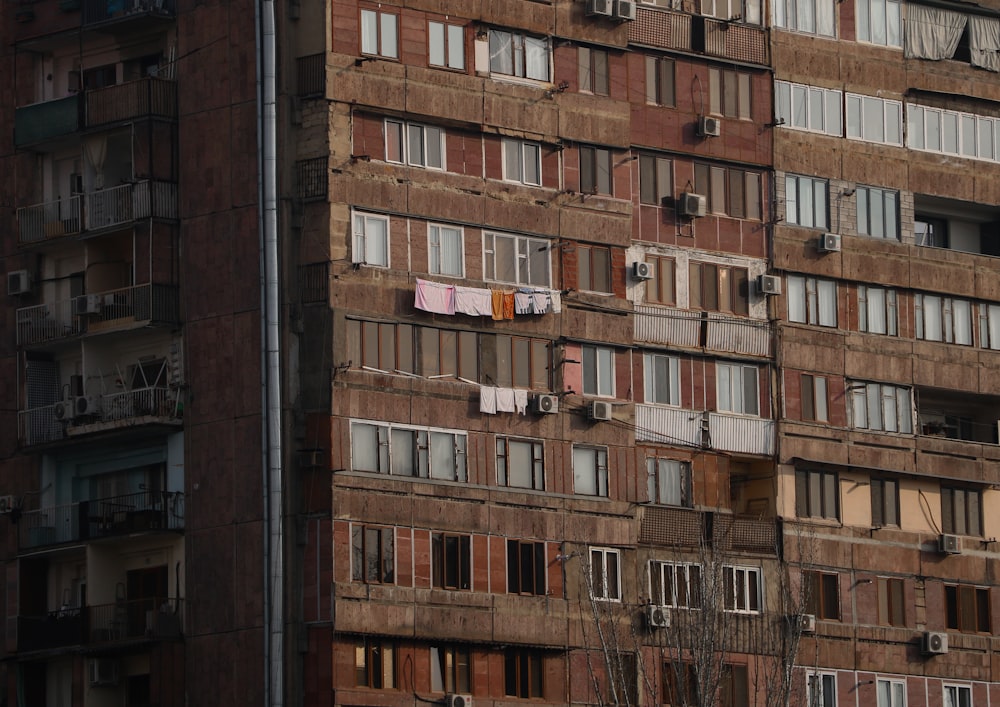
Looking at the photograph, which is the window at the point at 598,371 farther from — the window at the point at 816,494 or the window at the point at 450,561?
the window at the point at 816,494

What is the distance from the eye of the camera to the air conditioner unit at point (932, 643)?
76.9 m

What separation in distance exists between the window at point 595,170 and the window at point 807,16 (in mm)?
7165

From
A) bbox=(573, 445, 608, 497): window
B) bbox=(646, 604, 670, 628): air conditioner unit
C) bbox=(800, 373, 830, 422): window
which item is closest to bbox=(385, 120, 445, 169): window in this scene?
bbox=(573, 445, 608, 497): window

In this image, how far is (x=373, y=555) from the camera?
226 ft

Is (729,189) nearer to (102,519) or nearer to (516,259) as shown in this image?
(516,259)

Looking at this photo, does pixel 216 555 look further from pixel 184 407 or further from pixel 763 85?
pixel 763 85

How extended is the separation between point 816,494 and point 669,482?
4.52 m

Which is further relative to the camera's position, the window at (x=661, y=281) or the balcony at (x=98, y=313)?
the window at (x=661, y=281)

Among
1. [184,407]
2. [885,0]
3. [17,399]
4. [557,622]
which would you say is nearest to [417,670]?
[557,622]

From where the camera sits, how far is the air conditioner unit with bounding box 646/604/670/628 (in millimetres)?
72438

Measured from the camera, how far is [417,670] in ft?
227

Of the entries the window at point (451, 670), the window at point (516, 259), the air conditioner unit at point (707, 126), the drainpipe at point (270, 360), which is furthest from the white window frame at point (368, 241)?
the air conditioner unit at point (707, 126)

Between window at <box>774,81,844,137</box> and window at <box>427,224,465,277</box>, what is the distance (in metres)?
10.6

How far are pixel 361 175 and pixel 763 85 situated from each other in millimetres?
12755
